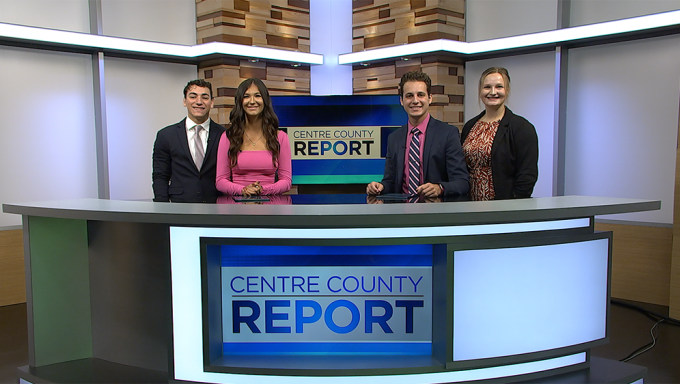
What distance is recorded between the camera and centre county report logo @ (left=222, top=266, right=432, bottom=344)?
6.81ft

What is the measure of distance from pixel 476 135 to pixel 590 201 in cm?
80

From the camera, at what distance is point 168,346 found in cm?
203

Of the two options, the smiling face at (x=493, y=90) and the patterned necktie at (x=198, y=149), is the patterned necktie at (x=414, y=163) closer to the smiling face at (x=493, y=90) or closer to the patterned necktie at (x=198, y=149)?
the smiling face at (x=493, y=90)

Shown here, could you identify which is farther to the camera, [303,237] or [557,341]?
[557,341]

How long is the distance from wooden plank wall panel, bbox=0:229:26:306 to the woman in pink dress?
91.2 inches

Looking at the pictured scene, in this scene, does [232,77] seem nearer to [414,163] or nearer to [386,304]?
[414,163]

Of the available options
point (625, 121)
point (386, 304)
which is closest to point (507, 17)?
point (625, 121)

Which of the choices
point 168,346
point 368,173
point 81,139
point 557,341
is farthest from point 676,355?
point 81,139

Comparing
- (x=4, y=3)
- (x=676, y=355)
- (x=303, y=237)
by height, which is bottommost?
(x=676, y=355)

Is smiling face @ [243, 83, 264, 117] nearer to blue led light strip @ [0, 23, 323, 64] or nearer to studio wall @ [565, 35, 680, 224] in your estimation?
blue led light strip @ [0, 23, 323, 64]

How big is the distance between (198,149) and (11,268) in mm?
2220

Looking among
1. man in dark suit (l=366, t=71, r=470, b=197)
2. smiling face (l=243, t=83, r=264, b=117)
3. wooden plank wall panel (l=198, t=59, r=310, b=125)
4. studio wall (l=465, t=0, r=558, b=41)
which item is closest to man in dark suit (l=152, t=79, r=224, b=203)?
smiling face (l=243, t=83, r=264, b=117)

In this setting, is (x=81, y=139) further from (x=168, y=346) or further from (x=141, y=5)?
(x=168, y=346)

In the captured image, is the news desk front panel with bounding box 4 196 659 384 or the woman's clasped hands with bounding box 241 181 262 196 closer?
the news desk front panel with bounding box 4 196 659 384
